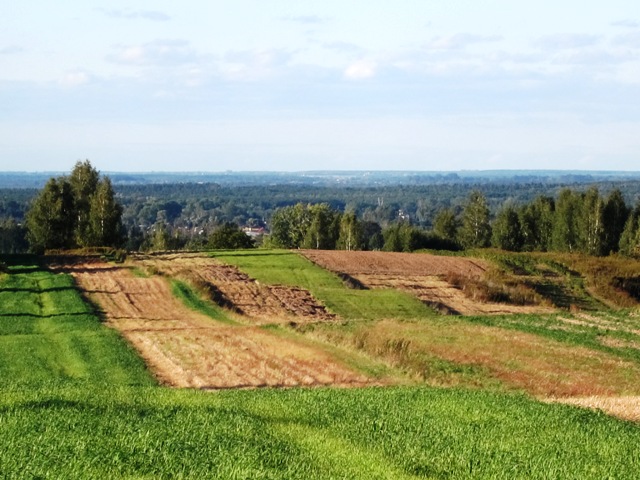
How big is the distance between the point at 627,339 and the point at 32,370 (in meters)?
27.8

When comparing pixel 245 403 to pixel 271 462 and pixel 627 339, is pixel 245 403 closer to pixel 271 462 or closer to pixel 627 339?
pixel 271 462

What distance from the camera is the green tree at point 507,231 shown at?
12044 cm

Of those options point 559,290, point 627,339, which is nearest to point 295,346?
point 627,339

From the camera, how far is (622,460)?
14.3 metres

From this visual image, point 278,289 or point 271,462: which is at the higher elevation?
point 271,462

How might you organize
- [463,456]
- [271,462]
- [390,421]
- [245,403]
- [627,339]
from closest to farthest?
[271,462], [463,456], [390,421], [245,403], [627,339]

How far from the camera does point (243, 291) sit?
55.7 metres

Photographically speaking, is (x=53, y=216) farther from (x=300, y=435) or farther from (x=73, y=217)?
(x=300, y=435)

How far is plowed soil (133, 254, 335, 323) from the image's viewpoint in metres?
49.2

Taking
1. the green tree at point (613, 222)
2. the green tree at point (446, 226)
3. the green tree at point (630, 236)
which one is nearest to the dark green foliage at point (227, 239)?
the green tree at point (446, 226)

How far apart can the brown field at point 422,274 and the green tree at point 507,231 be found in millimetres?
43890

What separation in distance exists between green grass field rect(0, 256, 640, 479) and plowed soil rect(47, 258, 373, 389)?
6.99 metres

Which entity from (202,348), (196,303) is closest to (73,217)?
(196,303)

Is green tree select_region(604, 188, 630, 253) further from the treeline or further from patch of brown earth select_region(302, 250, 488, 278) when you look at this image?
patch of brown earth select_region(302, 250, 488, 278)
